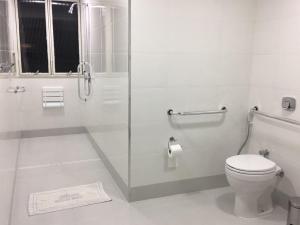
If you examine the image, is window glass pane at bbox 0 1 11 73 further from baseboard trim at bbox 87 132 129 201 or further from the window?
baseboard trim at bbox 87 132 129 201

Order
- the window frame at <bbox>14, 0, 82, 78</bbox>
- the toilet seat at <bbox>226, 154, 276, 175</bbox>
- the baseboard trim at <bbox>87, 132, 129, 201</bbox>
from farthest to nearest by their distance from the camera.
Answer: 1. the window frame at <bbox>14, 0, 82, 78</bbox>
2. the baseboard trim at <bbox>87, 132, 129, 201</bbox>
3. the toilet seat at <bbox>226, 154, 276, 175</bbox>

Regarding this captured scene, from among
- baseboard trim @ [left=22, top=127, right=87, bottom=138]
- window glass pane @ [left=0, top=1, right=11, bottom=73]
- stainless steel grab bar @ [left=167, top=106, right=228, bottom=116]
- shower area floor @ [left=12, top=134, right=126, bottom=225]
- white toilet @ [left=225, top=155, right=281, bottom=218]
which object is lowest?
shower area floor @ [left=12, top=134, right=126, bottom=225]

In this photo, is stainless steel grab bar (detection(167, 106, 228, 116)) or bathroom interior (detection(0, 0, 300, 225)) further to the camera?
stainless steel grab bar (detection(167, 106, 228, 116))

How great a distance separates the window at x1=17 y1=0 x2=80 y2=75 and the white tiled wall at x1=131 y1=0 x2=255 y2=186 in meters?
2.74

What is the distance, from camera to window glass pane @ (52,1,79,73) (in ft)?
14.6

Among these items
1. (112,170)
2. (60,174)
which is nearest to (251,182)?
(112,170)

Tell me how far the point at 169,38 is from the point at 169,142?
2.99 ft

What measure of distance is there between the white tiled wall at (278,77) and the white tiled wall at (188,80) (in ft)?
0.41

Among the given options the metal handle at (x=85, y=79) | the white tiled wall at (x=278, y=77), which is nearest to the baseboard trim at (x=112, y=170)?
the metal handle at (x=85, y=79)

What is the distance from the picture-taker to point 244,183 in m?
2.05

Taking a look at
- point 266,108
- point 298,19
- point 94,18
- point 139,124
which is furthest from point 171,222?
point 94,18

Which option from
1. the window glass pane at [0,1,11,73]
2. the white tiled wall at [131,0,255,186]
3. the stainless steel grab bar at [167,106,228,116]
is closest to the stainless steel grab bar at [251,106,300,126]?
the white tiled wall at [131,0,255,186]

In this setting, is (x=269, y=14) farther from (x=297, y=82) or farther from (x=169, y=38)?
(x=169, y=38)

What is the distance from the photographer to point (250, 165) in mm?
2119
